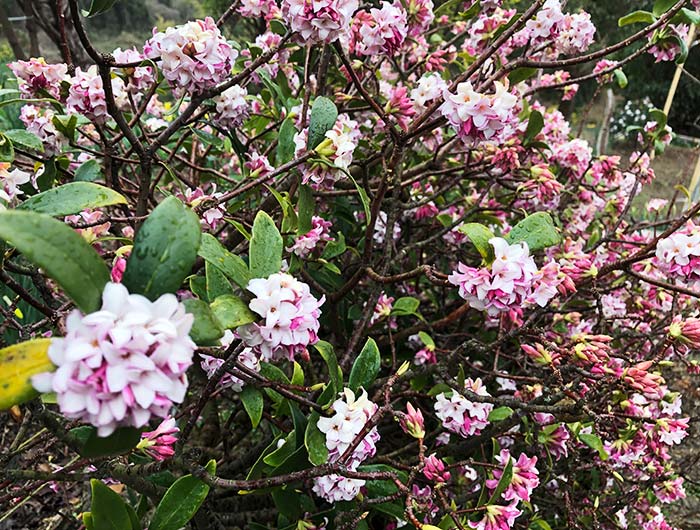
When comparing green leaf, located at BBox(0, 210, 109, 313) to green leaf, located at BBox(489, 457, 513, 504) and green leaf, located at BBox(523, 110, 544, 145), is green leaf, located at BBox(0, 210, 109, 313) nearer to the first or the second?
green leaf, located at BBox(489, 457, 513, 504)

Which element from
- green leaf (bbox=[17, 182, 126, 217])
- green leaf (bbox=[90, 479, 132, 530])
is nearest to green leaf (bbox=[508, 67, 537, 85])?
green leaf (bbox=[17, 182, 126, 217])

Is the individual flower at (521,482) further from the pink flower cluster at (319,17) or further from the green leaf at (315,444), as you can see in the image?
the pink flower cluster at (319,17)

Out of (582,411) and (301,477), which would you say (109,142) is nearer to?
(301,477)

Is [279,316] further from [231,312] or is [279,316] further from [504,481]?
[504,481]

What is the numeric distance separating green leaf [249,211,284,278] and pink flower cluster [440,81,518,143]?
0.39 meters

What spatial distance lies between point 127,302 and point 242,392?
0.50m

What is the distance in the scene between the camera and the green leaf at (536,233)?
0.91 meters

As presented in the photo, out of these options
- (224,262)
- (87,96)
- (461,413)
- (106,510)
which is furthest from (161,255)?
(461,413)

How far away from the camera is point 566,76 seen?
6.80ft

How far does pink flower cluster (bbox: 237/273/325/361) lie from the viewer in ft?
2.20

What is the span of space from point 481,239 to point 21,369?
25.1 inches

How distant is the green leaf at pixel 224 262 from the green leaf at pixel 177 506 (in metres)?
0.33

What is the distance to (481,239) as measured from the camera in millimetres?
871

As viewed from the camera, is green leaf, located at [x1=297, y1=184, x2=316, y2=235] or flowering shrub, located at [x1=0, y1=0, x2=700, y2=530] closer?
flowering shrub, located at [x1=0, y1=0, x2=700, y2=530]
